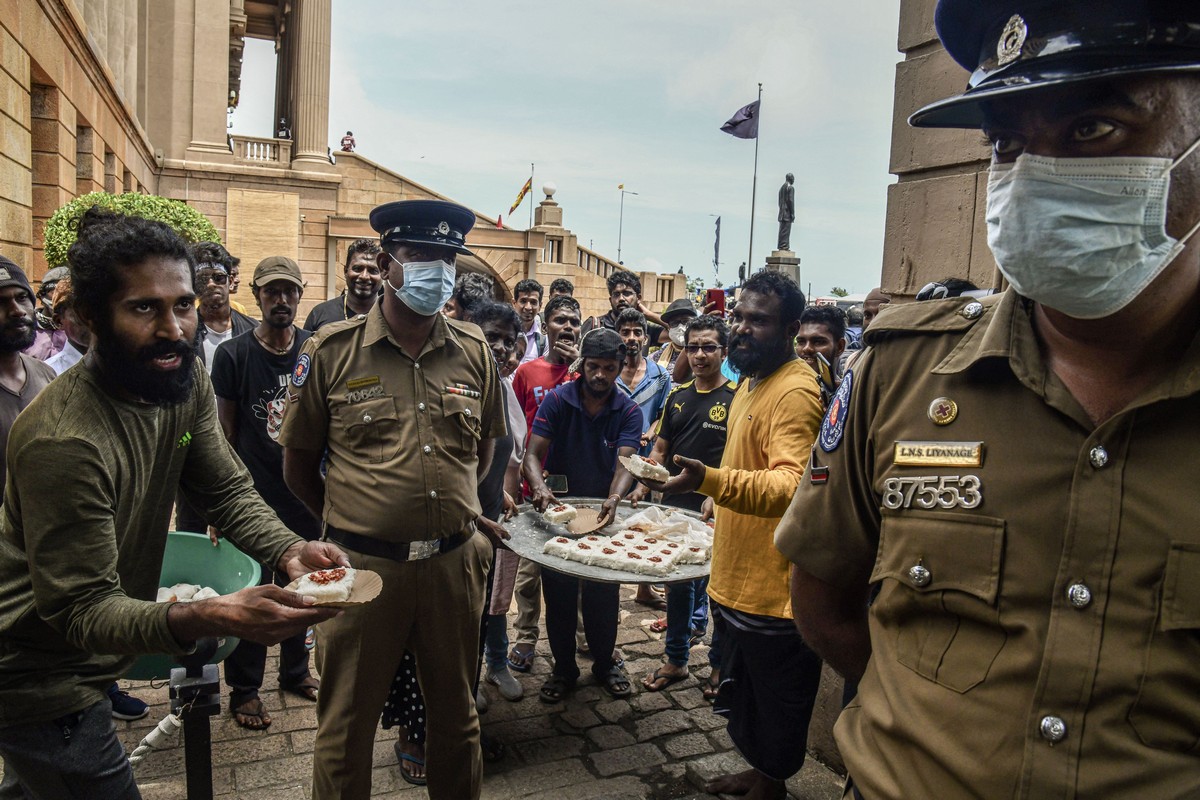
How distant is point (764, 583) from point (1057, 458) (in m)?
2.30

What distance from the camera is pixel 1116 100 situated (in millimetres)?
1237

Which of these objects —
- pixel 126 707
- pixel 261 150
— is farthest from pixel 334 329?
pixel 261 150

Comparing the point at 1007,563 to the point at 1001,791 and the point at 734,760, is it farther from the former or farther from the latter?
the point at 734,760

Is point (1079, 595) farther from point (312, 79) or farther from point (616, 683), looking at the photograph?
point (312, 79)

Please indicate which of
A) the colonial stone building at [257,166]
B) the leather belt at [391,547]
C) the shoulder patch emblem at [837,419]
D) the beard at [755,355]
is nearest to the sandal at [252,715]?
the leather belt at [391,547]

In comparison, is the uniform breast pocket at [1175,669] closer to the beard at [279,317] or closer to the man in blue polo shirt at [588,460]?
the man in blue polo shirt at [588,460]

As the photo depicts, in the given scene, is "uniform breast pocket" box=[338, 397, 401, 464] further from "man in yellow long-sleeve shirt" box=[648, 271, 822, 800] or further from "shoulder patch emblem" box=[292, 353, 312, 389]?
"man in yellow long-sleeve shirt" box=[648, 271, 822, 800]

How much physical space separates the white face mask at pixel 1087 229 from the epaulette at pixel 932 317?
0.19 metres

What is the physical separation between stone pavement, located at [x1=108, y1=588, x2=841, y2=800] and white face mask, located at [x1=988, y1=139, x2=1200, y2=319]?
3179mm

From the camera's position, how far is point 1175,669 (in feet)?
3.85

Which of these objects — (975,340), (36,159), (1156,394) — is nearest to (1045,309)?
(975,340)

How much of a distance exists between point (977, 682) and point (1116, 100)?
96cm

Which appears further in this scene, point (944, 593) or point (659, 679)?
point (659, 679)

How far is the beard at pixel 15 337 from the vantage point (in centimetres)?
357
